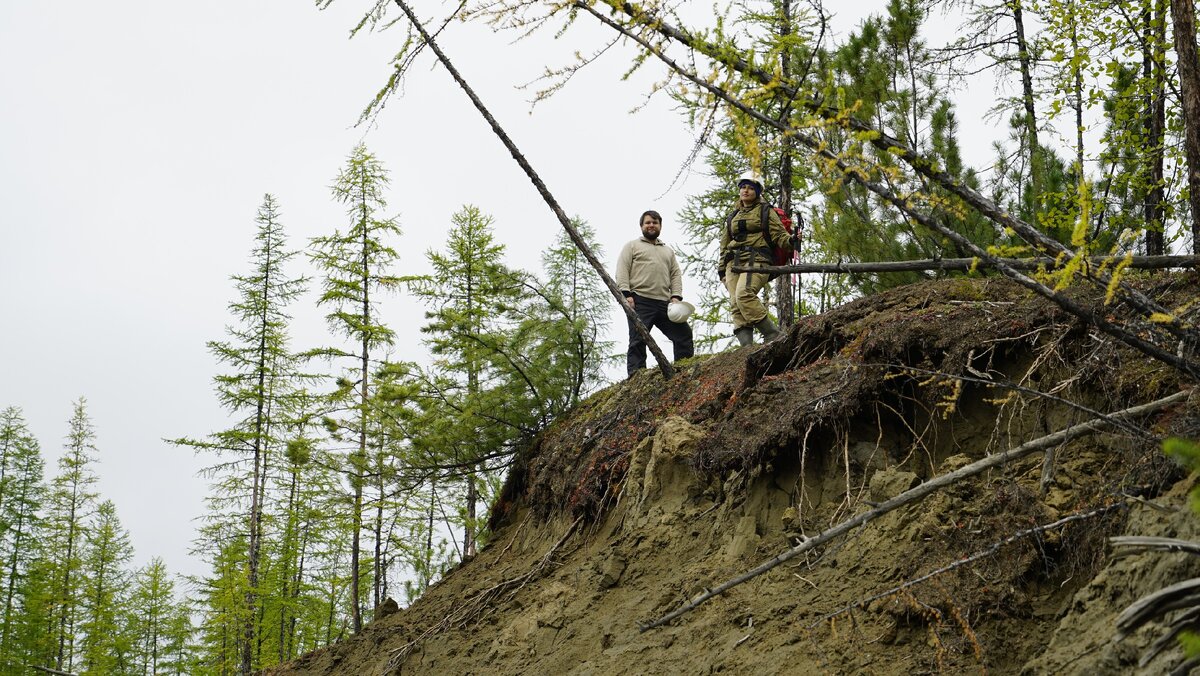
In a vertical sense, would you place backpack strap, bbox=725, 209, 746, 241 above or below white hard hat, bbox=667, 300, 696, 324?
above

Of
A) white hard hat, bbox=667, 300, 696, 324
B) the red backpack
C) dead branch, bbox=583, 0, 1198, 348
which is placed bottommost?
dead branch, bbox=583, 0, 1198, 348

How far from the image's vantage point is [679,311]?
38.1ft

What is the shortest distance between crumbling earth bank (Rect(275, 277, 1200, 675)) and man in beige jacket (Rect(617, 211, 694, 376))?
1893 mm

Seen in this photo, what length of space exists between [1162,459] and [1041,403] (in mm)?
1336

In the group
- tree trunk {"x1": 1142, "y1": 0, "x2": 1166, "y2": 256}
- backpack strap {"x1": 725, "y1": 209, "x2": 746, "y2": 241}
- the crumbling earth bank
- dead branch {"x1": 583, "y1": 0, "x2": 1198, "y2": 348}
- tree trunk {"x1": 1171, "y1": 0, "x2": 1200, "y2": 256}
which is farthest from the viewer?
backpack strap {"x1": 725, "y1": 209, "x2": 746, "y2": 241}

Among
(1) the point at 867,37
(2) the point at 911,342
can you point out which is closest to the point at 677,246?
(1) the point at 867,37

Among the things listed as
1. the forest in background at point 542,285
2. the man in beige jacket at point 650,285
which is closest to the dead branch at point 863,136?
the forest in background at point 542,285

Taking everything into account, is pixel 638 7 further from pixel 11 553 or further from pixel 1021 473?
pixel 11 553

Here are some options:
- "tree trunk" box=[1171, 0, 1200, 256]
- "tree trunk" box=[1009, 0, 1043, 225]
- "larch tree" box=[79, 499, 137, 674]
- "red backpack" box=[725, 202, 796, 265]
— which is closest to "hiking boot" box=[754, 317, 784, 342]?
"red backpack" box=[725, 202, 796, 265]

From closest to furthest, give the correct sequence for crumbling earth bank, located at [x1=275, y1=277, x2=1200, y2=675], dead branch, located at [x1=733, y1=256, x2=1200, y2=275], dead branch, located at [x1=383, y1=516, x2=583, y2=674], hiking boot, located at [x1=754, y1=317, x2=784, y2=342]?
dead branch, located at [x1=733, y1=256, x2=1200, y2=275], crumbling earth bank, located at [x1=275, y1=277, x2=1200, y2=675], dead branch, located at [x1=383, y1=516, x2=583, y2=674], hiking boot, located at [x1=754, y1=317, x2=784, y2=342]

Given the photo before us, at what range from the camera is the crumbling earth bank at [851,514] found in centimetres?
461

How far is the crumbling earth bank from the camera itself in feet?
15.1

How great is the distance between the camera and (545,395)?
12.2 metres

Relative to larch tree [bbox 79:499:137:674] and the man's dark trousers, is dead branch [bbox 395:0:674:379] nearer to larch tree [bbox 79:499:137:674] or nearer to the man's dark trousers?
the man's dark trousers
